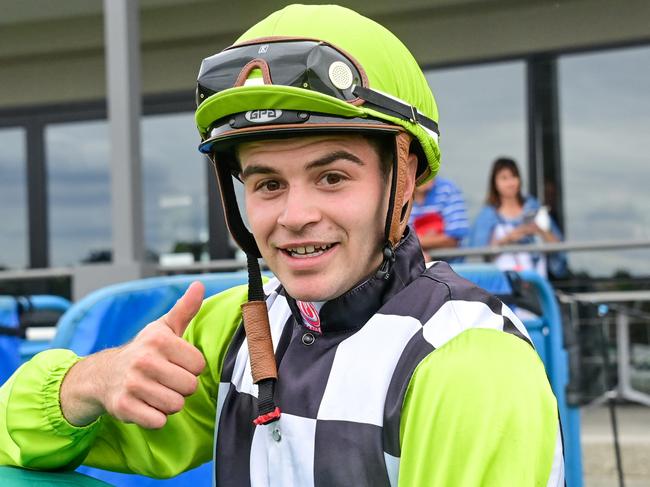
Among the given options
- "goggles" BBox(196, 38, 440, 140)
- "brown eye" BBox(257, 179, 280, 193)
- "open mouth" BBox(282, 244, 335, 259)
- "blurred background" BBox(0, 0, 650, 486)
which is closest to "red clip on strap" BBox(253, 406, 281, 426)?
"open mouth" BBox(282, 244, 335, 259)

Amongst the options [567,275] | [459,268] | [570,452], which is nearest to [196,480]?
[459,268]

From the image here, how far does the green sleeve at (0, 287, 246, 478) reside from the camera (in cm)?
138

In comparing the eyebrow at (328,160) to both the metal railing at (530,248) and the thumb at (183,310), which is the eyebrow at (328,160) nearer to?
the thumb at (183,310)

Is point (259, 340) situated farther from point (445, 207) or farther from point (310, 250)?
point (445, 207)

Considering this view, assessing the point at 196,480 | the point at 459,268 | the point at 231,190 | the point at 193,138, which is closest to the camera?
the point at 231,190

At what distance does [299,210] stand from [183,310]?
0.26 metres

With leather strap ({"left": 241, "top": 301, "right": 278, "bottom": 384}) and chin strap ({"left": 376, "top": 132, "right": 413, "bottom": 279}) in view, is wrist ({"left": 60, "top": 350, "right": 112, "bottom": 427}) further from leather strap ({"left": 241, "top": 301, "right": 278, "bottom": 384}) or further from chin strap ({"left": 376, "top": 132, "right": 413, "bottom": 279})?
chin strap ({"left": 376, "top": 132, "right": 413, "bottom": 279})

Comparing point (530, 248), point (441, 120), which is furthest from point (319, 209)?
point (441, 120)

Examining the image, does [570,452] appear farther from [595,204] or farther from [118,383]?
[595,204]

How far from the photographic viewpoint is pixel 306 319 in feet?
4.50

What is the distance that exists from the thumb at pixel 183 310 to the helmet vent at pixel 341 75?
387mm

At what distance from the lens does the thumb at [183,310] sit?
4.44 ft

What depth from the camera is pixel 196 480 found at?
1891 millimetres

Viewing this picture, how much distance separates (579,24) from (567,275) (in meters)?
1.96
